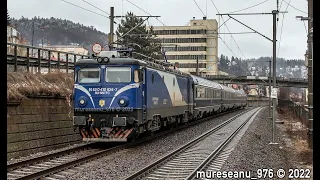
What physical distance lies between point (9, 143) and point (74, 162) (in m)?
2.79

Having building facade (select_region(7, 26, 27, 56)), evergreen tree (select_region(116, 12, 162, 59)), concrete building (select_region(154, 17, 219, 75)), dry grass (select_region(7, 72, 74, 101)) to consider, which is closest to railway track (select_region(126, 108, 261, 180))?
dry grass (select_region(7, 72, 74, 101))

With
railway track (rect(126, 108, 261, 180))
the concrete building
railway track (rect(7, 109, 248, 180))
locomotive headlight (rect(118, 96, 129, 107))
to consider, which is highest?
the concrete building

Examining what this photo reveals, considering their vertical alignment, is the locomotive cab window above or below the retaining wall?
above

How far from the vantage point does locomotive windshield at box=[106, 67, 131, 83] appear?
15.0m

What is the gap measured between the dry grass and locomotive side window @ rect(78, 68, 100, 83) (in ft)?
5.45

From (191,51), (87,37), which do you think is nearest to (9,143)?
(191,51)

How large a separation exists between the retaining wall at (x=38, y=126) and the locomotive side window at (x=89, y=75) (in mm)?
1699

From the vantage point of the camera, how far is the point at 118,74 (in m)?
15.1

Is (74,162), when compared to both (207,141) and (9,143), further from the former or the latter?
(207,141)

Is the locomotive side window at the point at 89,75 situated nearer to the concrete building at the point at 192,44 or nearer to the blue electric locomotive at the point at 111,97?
the blue electric locomotive at the point at 111,97

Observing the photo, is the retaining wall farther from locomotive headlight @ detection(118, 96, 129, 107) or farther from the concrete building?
the concrete building

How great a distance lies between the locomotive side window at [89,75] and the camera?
1520 cm

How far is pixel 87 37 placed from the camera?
19650 cm
